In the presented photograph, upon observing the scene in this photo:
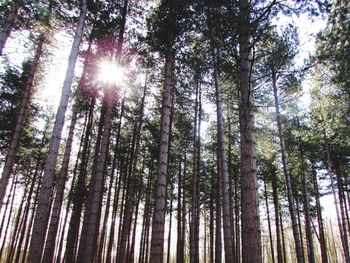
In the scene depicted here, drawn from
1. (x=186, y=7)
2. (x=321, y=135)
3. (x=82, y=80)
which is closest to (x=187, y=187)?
(x=321, y=135)

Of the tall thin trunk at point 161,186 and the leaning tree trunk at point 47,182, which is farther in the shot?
the tall thin trunk at point 161,186

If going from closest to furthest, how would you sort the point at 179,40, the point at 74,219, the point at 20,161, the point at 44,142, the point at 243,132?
1. the point at 243,132
2. the point at 179,40
3. the point at 74,219
4. the point at 20,161
5. the point at 44,142

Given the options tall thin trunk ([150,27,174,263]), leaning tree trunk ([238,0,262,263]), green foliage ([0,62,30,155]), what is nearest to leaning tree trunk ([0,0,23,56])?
tall thin trunk ([150,27,174,263])

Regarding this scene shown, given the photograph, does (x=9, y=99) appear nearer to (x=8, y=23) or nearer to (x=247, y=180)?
(x=8, y=23)

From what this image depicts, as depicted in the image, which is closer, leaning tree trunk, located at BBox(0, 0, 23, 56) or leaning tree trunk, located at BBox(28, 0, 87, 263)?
leaning tree trunk, located at BBox(28, 0, 87, 263)

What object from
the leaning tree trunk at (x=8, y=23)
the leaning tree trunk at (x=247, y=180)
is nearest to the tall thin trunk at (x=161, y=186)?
the leaning tree trunk at (x=247, y=180)

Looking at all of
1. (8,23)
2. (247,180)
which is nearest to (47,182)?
(247,180)

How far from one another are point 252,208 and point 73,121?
7389 mm

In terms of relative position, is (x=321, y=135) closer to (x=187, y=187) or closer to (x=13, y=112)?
(x=187, y=187)

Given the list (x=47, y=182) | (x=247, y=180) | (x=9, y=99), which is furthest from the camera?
(x=9, y=99)

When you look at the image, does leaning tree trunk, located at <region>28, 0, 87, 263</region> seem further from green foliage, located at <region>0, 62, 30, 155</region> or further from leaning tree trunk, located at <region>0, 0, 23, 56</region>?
green foliage, located at <region>0, 62, 30, 155</region>

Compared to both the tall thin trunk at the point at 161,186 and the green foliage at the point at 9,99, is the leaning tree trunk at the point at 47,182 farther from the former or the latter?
the green foliage at the point at 9,99

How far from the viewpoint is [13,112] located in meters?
13.7

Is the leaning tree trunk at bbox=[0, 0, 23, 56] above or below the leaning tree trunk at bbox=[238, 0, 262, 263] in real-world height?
above
